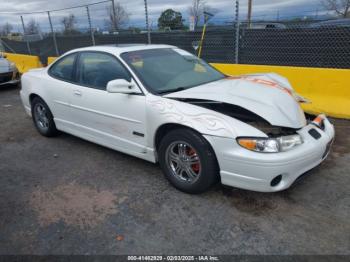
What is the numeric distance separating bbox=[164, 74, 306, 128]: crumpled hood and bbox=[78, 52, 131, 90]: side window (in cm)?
87

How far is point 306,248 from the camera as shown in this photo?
2.44m

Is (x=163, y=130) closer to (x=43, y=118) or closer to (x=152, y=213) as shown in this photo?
(x=152, y=213)

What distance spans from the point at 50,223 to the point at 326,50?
24.1 ft

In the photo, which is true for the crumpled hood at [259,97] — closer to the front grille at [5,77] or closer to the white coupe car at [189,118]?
the white coupe car at [189,118]

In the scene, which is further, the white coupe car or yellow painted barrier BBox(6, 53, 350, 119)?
yellow painted barrier BBox(6, 53, 350, 119)

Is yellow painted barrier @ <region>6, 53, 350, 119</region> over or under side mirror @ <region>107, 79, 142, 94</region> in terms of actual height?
under

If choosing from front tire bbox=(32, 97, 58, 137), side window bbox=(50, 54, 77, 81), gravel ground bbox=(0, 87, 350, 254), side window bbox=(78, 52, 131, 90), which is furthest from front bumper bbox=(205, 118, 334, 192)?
front tire bbox=(32, 97, 58, 137)

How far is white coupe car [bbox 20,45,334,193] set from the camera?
2.78m

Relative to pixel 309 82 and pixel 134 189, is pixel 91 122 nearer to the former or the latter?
pixel 134 189

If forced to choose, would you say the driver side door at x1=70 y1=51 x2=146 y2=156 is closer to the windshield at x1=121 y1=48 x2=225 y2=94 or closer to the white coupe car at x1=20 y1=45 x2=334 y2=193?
the white coupe car at x1=20 y1=45 x2=334 y2=193

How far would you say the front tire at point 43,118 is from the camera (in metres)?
4.93

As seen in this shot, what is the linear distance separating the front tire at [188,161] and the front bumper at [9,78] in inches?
314

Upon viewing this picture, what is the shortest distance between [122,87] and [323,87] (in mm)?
3995

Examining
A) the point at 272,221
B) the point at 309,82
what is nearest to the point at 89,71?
the point at 272,221
